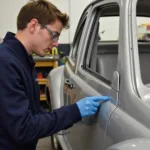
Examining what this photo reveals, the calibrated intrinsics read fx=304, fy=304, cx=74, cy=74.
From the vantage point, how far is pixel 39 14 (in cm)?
156

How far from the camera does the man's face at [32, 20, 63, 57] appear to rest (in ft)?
5.16

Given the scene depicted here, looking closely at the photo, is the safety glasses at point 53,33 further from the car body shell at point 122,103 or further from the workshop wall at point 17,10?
the workshop wall at point 17,10

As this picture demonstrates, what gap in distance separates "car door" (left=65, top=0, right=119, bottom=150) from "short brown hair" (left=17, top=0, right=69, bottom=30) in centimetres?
41

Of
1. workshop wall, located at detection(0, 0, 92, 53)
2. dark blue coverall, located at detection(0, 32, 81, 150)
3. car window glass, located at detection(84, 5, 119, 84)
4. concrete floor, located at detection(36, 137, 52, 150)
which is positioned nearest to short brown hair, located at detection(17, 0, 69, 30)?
dark blue coverall, located at detection(0, 32, 81, 150)

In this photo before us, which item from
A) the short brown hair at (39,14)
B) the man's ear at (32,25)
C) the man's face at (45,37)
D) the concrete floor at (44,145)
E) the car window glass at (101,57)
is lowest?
the concrete floor at (44,145)

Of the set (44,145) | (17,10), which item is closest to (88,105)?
(44,145)

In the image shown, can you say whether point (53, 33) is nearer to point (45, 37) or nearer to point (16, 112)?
point (45, 37)

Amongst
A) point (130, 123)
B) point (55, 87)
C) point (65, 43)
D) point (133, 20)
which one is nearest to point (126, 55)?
point (133, 20)

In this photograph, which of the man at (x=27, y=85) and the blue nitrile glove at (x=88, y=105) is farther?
the blue nitrile glove at (x=88, y=105)

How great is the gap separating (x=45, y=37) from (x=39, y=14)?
0.40 feet

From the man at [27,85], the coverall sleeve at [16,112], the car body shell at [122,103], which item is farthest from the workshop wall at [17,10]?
the coverall sleeve at [16,112]

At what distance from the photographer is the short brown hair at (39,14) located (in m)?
1.57

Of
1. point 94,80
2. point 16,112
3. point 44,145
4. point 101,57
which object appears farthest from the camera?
point 44,145

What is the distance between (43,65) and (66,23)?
3.40 m
